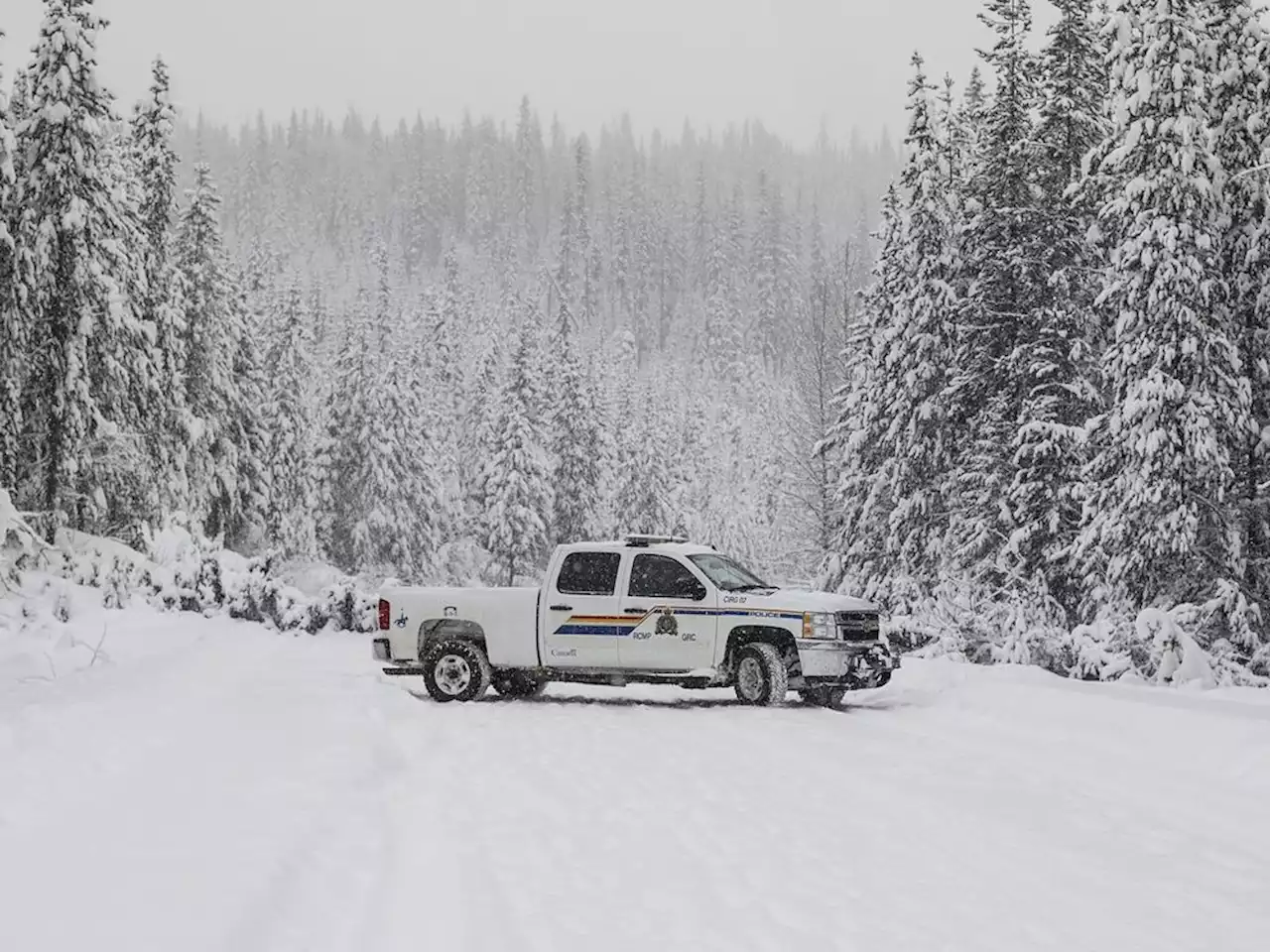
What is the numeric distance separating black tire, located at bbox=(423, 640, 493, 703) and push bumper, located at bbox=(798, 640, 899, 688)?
4333 millimetres

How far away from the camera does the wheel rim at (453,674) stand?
17.2 meters

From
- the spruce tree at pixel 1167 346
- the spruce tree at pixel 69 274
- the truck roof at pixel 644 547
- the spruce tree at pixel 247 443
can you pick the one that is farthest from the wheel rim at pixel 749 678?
the spruce tree at pixel 247 443

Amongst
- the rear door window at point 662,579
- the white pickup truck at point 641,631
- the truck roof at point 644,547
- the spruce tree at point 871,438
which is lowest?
the white pickup truck at point 641,631

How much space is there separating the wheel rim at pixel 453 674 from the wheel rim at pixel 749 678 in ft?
12.1

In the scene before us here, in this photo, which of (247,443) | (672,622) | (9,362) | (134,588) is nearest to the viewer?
(672,622)

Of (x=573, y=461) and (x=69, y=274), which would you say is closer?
A: (x=69, y=274)

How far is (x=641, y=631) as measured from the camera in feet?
54.4

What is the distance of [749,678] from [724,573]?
1.58 metres

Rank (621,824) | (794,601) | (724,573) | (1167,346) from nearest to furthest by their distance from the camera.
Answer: (621,824), (794,601), (724,573), (1167,346)

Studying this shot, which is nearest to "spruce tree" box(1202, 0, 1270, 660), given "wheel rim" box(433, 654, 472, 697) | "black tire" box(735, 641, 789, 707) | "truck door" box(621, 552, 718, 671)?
"black tire" box(735, 641, 789, 707)

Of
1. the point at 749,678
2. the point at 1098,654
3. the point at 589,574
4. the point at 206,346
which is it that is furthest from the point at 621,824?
the point at 206,346

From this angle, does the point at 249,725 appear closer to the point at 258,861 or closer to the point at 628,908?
the point at 258,861

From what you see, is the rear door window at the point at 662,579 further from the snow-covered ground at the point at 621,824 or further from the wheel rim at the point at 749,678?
the snow-covered ground at the point at 621,824

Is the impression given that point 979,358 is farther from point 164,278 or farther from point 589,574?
point 164,278
